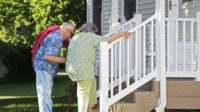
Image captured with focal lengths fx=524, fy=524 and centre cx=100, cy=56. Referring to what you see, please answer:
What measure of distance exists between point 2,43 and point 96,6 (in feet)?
38.1

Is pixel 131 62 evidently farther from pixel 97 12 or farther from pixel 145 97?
pixel 97 12

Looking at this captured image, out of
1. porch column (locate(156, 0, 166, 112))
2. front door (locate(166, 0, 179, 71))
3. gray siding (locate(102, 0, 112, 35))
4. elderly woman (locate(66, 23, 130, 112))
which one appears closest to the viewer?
elderly woman (locate(66, 23, 130, 112))

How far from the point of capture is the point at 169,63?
9.42 m

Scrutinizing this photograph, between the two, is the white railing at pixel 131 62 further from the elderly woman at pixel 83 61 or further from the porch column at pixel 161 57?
the elderly woman at pixel 83 61

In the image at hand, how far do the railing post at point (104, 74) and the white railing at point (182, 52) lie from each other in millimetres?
1206

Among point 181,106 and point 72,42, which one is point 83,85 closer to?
point 72,42

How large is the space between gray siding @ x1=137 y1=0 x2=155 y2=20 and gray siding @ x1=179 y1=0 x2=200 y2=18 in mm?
1393

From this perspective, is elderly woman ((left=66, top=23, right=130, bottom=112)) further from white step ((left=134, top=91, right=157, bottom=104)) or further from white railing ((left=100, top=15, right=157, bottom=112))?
white step ((left=134, top=91, right=157, bottom=104))

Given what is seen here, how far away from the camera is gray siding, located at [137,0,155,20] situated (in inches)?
498

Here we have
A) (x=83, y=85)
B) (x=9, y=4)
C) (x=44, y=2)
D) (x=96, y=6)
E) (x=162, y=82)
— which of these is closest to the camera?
(x=83, y=85)

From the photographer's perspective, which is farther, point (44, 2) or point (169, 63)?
point (44, 2)

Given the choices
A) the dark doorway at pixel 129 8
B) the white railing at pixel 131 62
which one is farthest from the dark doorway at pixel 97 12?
the white railing at pixel 131 62

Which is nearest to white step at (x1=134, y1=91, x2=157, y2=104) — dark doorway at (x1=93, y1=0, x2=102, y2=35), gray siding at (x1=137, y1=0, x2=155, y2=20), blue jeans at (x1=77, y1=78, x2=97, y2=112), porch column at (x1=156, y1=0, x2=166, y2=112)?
porch column at (x1=156, y1=0, x2=166, y2=112)

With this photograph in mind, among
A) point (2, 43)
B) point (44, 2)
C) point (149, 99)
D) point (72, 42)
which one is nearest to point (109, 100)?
point (149, 99)
